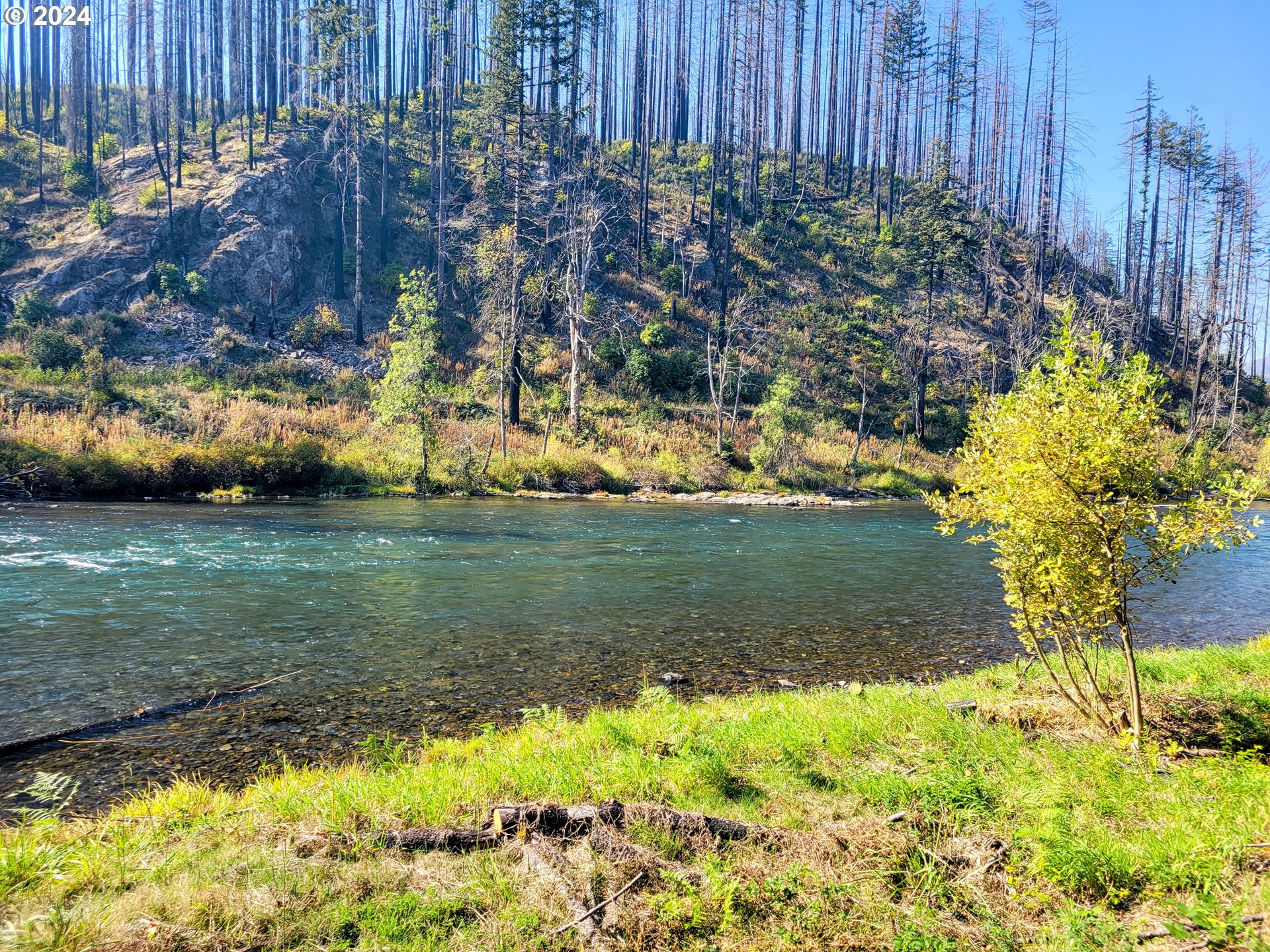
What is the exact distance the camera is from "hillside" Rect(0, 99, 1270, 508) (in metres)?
32.9

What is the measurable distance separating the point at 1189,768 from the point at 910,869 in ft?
9.65

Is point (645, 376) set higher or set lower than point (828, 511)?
higher

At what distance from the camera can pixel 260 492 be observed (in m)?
29.5

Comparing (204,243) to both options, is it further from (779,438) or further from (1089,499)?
(1089,499)

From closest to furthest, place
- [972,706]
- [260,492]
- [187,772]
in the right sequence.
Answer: [187,772]
[972,706]
[260,492]

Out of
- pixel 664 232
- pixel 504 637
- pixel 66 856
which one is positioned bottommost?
pixel 504 637

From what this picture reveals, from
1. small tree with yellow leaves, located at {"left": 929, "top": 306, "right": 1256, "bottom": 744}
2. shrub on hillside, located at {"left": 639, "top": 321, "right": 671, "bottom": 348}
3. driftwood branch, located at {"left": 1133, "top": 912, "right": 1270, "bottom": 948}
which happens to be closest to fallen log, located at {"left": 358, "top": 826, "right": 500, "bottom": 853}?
driftwood branch, located at {"left": 1133, "top": 912, "right": 1270, "bottom": 948}

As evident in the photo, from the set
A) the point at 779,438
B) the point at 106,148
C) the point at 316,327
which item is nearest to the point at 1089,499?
the point at 779,438

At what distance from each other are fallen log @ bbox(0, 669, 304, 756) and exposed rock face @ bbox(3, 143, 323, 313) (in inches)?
1814

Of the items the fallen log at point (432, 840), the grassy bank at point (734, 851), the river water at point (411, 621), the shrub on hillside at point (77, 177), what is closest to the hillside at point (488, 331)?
the shrub on hillside at point (77, 177)

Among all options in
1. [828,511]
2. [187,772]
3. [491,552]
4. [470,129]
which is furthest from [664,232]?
[187,772]

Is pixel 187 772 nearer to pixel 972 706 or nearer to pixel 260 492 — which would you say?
pixel 972 706

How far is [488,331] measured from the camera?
166 ft

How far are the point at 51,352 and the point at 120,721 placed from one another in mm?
37644
